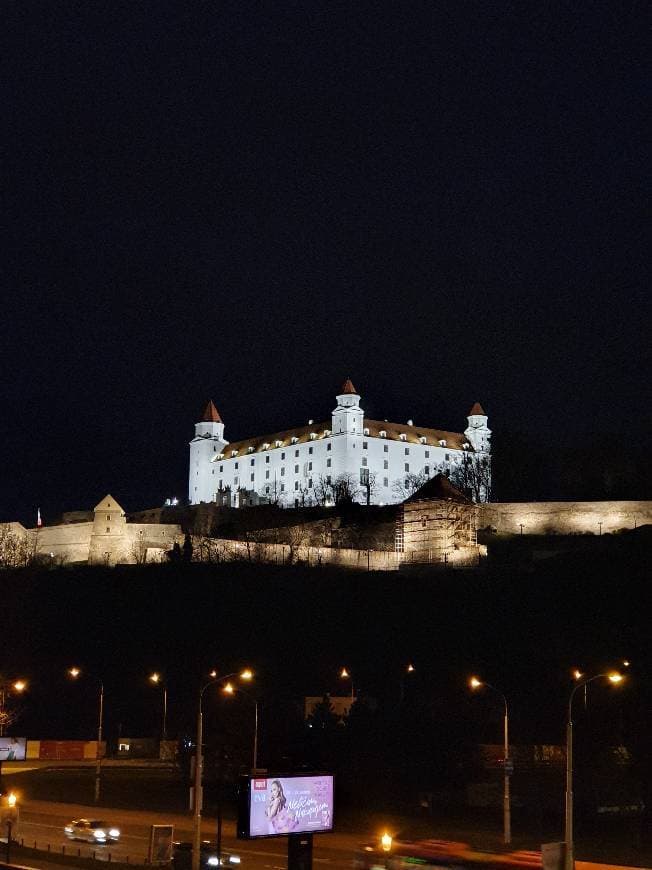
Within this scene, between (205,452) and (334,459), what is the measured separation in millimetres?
22643

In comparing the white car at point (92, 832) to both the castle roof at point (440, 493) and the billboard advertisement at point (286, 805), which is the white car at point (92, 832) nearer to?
the billboard advertisement at point (286, 805)

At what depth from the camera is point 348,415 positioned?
125m

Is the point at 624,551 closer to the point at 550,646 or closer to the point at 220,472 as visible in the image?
the point at 550,646

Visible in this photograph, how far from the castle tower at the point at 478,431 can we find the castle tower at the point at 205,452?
2990 cm

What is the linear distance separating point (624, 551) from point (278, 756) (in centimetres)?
4659

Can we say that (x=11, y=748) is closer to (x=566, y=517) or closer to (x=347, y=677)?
(x=347, y=677)

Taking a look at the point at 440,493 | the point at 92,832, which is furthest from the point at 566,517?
the point at 92,832

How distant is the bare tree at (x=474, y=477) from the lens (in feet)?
385

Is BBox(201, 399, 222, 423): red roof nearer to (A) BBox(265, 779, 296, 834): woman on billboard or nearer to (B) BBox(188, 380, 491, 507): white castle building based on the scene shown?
(B) BBox(188, 380, 491, 507): white castle building

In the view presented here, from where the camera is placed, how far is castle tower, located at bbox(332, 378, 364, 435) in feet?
406

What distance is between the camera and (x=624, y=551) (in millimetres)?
91562

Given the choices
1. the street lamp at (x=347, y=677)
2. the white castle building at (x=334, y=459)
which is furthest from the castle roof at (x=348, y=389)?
the street lamp at (x=347, y=677)

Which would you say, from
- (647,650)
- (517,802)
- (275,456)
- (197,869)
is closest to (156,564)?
(275,456)

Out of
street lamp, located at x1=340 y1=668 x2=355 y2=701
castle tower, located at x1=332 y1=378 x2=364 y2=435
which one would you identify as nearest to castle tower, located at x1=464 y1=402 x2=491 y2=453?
castle tower, located at x1=332 y1=378 x2=364 y2=435
